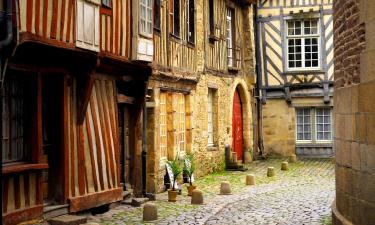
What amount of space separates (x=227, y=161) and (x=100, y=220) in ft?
28.8

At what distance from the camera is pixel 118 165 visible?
35.1 feet

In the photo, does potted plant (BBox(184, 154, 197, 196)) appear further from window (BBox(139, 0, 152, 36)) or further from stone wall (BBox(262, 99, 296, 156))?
stone wall (BBox(262, 99, 296, 156))

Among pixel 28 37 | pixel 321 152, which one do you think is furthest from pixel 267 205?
pixel 321 152

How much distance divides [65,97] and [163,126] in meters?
4.44

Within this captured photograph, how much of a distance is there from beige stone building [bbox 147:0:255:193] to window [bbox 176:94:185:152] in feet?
0.07

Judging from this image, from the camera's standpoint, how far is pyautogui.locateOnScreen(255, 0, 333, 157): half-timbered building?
2162 cm

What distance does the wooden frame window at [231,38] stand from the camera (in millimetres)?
18812

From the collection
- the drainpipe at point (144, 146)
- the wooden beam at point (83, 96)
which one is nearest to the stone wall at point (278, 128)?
the drainpipe at point (144, 146)

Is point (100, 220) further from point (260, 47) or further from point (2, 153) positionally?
point (260, 47)

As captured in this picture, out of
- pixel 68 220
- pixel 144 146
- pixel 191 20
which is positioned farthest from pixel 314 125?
pixel 68 220

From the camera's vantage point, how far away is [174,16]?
13.9m

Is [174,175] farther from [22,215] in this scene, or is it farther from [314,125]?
[314,125]

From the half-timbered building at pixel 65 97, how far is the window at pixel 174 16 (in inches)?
85.2

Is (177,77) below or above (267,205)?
above
